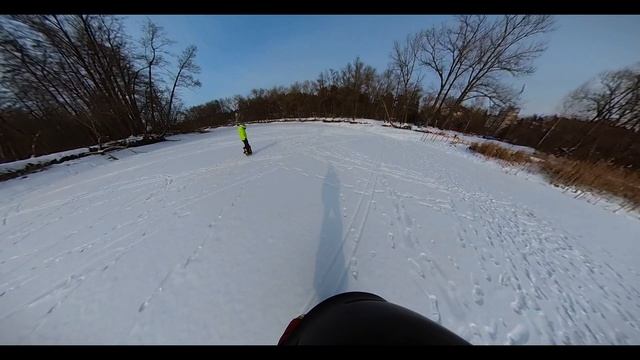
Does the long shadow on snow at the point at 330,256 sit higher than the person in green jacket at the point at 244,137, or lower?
lower

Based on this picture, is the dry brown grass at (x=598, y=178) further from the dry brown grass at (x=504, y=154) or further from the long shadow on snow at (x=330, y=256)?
the long shadow on snow at (x=330, y=256)

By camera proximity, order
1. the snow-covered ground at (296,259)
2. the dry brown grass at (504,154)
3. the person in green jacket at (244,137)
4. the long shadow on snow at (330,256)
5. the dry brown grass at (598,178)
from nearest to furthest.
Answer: the snow-covered ground at (296,259)
the long shadow on snow at (330,256)
the dry brown grass at (598,178)
the person in green jacket at (244,137)
the dry brown grass at (504,154)

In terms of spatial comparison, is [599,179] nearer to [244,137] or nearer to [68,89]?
[244,137]

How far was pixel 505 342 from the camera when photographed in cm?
239

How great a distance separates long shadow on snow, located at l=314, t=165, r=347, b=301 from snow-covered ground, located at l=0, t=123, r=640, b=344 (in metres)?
0.03

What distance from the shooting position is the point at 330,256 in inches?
140

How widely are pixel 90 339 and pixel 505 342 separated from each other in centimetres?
483

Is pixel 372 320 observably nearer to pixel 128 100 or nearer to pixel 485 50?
pixel 128 100

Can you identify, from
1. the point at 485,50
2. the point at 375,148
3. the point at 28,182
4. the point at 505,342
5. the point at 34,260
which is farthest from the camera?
the point at 485,50

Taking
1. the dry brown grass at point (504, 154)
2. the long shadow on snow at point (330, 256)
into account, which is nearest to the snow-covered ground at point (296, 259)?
the long shadow on snow at point (330, 256)

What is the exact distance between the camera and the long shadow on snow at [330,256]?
9.86 ft

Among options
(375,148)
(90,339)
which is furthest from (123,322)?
(375,148)

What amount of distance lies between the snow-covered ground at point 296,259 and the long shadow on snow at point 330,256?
0.09 ft

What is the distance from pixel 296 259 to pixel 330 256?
578mm
